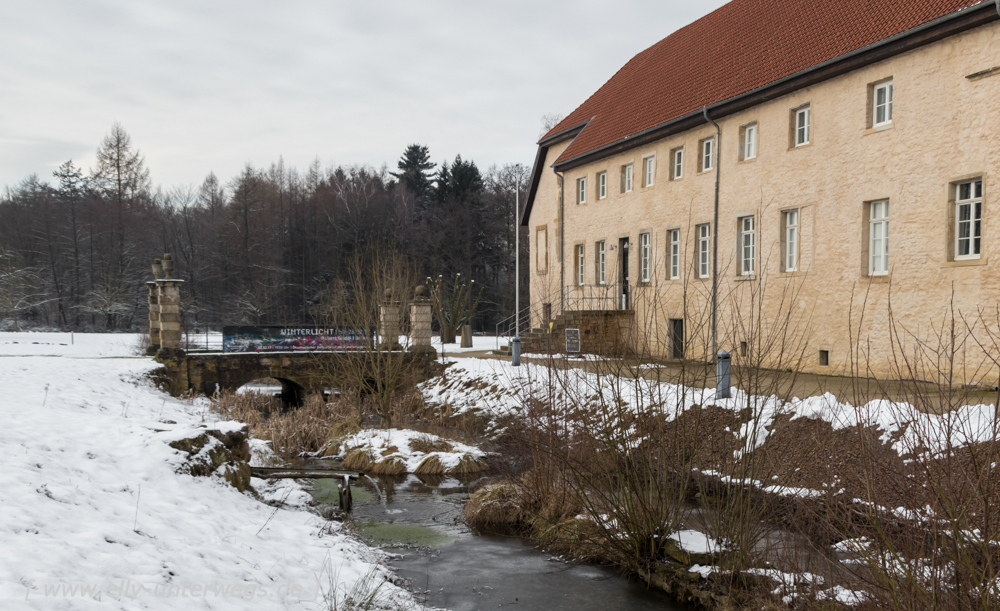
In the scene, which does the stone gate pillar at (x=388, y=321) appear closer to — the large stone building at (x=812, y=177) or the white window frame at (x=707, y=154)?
the large stone building at (x=812, y=177)

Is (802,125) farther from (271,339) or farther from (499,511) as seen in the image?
Result: (271,339)

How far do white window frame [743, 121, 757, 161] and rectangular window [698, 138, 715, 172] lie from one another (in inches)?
48.0

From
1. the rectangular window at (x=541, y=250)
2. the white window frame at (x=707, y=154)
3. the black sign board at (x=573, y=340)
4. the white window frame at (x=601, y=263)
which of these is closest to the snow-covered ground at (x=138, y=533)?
the black sign board at (x=573, y=340)

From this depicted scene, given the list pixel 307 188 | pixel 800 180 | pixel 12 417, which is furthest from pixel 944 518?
pixel 307 188

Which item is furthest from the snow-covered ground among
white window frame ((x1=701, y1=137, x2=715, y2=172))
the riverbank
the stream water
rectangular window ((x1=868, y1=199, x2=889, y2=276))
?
white window frame ((x1=701, y1=137, x2=715, y2=172))

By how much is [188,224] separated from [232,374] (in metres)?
30.6

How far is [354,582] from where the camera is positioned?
6.88 m

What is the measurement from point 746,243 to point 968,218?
5.95 m

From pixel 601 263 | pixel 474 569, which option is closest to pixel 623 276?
pixel 601 263

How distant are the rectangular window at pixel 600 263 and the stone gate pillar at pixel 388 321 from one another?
8.43m

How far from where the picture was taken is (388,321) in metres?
18.8

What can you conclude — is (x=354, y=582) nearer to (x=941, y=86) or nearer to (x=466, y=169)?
(x=941, y=86)

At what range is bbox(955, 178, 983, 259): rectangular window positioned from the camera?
13.3 metres

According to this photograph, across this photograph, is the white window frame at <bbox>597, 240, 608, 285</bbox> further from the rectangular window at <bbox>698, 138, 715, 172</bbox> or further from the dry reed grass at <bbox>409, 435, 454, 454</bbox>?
the dry reed grass at <bbox>409, 435, 454, 454</bbox>
